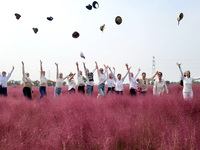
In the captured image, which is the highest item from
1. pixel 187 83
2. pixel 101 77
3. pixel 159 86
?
pixel 101 77

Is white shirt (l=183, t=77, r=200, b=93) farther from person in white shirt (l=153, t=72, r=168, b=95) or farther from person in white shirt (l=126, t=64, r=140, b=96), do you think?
person in white shirt (l=126, t=64, r=140, b=96)

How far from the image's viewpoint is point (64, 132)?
2.67 metres

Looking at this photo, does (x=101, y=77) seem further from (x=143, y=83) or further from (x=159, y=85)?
(x=159, y=85)

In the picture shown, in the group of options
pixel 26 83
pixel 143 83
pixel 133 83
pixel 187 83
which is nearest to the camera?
pixel 187 83

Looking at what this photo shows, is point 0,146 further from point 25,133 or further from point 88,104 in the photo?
point 88,104

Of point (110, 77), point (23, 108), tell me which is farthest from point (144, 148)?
point (110, 77)

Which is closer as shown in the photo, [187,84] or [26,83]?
[187,84]

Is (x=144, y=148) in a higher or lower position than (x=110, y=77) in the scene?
lower

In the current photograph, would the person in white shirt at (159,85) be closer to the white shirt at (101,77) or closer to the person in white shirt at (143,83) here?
the person in white shirt at (143,83)


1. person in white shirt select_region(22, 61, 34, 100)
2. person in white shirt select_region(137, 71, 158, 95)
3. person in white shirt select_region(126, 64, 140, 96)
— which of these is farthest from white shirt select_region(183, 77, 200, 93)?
person in white shirt select_region(22, 61, 34, 100)

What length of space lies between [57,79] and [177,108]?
201 inches

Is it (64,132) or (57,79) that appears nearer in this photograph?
(64,132)

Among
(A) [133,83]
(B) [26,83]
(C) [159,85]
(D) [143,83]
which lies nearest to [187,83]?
(C) [159,85]

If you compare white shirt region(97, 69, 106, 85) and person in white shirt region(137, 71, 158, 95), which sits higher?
white shirt region(97, 69, 106, 85)
